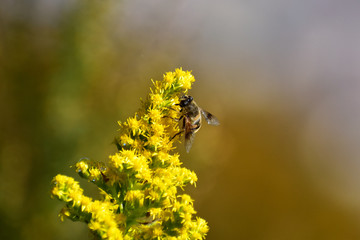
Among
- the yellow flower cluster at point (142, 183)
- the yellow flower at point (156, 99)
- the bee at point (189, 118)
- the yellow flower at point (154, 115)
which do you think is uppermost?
the bee at point (189, 118)

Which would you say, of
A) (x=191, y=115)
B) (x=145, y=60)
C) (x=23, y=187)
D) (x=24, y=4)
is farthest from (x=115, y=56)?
(x=191, y=115)

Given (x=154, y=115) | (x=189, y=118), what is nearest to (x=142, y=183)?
(x=154, y=115)

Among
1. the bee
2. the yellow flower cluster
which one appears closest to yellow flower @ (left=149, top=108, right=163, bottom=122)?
the yellow flower cluster

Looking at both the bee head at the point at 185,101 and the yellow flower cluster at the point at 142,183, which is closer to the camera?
the yellow flower cluster at the point at 142,183

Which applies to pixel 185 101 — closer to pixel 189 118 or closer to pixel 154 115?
pixel 189 118

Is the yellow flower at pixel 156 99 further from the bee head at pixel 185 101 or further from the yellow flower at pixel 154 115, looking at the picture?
the bee head at pixel 185 101

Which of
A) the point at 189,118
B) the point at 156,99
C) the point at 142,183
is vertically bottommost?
the point at 142,183

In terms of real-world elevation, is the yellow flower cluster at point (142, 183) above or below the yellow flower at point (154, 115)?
below

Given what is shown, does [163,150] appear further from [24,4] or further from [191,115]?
[24,4]

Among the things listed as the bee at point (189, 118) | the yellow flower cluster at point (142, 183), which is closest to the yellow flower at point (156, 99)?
the yellow flower cluster at point (142, 183)
